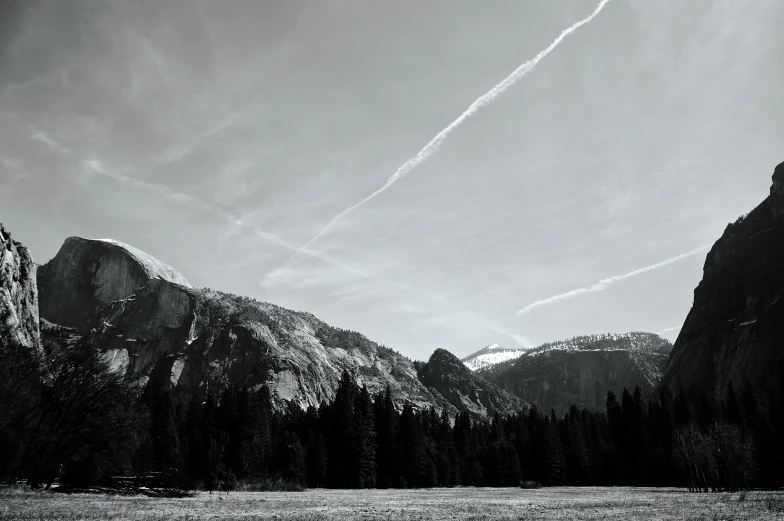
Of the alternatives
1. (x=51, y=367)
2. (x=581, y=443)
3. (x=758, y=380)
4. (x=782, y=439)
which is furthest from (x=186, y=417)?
(x=758, y=380)

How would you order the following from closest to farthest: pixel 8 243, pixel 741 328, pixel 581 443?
pixel 581 443, pixel 8 243, pixel 741 328

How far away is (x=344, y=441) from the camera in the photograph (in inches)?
3954

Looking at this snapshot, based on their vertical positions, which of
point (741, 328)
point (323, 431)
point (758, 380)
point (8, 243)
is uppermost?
point (8, 243)

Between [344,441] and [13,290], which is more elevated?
[13,290]

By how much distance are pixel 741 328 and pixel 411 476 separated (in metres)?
156

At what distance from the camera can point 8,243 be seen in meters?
181

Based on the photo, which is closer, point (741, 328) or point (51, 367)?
point (51, 367)

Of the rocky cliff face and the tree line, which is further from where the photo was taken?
the rocky cliff face

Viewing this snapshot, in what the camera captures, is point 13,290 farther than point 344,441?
Yes

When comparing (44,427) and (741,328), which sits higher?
(741,328)

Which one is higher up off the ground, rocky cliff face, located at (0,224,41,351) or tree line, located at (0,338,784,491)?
rocky cliff face, located at (0,224,41,351)

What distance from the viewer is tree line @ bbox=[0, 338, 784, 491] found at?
47781 millimetres

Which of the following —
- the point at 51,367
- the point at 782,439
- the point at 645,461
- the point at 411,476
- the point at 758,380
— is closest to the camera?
the point at 51,367

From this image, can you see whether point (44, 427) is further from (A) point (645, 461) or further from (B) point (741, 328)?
(B) point (741, 328)
